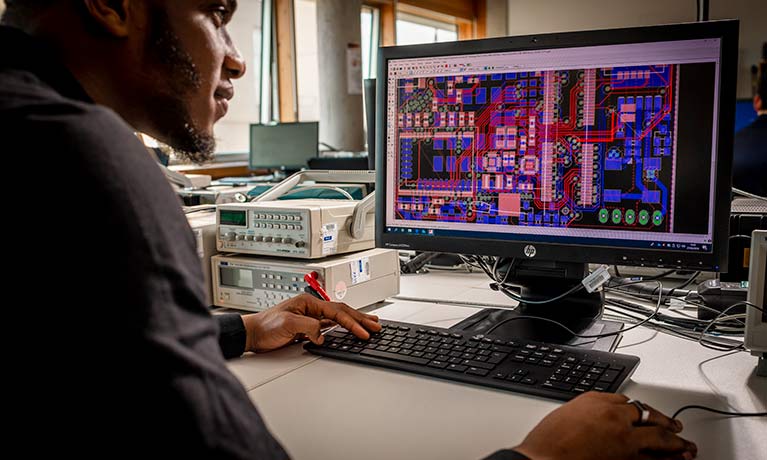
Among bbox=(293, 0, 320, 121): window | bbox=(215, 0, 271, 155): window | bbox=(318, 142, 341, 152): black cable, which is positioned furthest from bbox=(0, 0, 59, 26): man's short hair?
bbox=(293, 0, 320, 121): window

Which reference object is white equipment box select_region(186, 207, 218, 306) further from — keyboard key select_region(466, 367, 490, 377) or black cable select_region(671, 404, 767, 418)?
black cable select_region(671, 404, 767, 418)

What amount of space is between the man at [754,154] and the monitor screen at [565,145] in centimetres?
165

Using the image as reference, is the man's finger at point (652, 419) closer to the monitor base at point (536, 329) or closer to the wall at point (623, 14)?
the monitor base at point (536, 329)

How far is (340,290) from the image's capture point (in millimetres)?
1293

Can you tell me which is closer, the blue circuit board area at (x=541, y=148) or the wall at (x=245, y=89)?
the blue circuit board area at (x=541, y=148)

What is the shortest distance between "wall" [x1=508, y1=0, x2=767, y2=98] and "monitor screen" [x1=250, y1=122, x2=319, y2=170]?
111 inches

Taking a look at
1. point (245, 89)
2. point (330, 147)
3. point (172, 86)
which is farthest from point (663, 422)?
point (245, 89)

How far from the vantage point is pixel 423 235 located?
4.01 ft

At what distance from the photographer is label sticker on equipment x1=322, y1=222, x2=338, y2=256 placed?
131cm

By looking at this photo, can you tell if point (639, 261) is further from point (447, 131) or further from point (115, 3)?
point (115, 3)

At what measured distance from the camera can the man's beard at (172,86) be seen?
694 mm

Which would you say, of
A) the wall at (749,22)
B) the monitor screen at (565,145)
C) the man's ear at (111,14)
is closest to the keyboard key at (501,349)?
the monitor screen at (565,145)

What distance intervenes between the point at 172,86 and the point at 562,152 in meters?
0.64

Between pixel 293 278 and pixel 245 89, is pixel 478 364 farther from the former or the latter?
pixel 245 89
